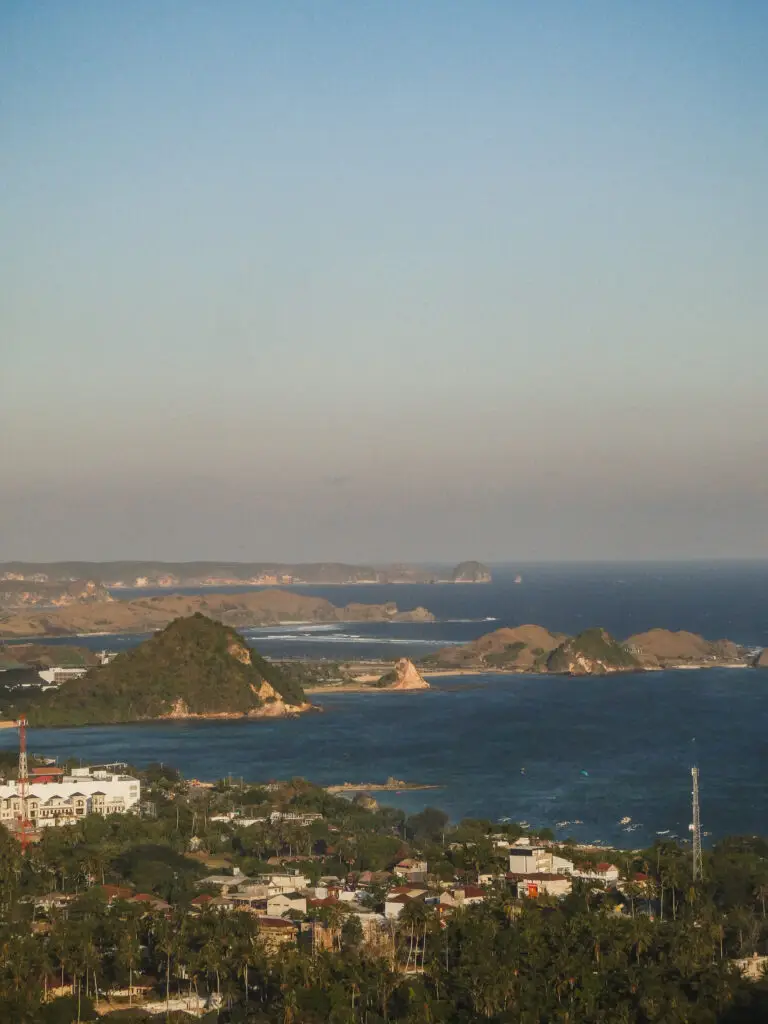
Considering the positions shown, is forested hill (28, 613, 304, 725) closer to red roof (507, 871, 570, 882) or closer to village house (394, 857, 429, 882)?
village house (394, 857, 429, 882)

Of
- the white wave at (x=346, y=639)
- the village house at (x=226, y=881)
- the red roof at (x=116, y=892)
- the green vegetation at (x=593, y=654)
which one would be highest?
the green vegetation at (x=593, y=654)

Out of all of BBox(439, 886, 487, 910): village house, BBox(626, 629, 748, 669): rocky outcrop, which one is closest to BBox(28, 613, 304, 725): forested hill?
BBox(626, 629, 748, 669): rocky outcrop

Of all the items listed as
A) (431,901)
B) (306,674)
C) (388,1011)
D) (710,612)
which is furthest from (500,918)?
(710,612)

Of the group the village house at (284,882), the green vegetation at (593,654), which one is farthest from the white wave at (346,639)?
the village house at (284,882)

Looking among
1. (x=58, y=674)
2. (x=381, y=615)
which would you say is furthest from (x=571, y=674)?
(x=381, y=615)

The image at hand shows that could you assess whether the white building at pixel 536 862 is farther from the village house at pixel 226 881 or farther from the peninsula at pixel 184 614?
the peninsula at pixel 184 614
